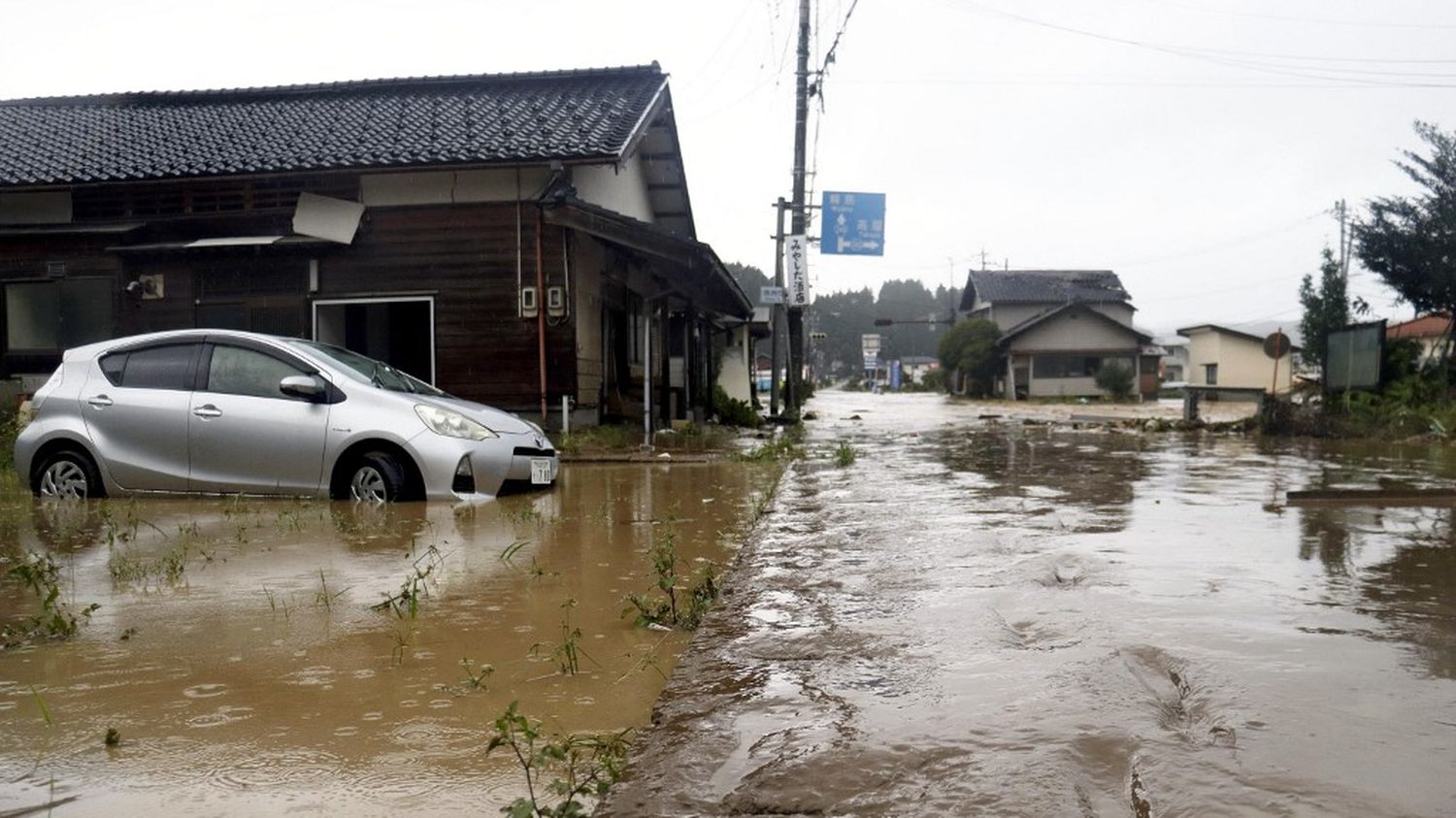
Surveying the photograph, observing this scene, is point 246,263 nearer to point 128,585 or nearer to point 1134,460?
point 128,585

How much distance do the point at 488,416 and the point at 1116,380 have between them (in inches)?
1674

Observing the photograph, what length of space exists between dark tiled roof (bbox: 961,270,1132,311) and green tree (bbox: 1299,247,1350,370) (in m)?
17.7

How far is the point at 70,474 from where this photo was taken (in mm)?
8297

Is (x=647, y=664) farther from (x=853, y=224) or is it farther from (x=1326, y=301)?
(x=1326, y=301)

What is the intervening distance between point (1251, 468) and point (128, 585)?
31.6 ft

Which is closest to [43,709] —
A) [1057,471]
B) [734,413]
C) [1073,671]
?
[1073,671]

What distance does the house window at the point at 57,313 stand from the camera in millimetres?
14758

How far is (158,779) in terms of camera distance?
101 inches

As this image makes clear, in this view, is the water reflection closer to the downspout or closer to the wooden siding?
the downspout

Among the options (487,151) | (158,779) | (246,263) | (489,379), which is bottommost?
(158,779)

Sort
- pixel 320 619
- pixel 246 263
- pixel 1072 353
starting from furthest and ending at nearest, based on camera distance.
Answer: pixel 1072 353, pixel 246 263, pixel 320 619

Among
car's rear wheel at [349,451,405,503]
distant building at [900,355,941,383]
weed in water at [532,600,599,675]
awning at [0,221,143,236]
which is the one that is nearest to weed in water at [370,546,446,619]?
weed in water at [532,600,599,675]

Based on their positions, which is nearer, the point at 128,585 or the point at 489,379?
the point at 128,585

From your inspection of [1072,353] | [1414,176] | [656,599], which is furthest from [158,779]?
[1072,353]
